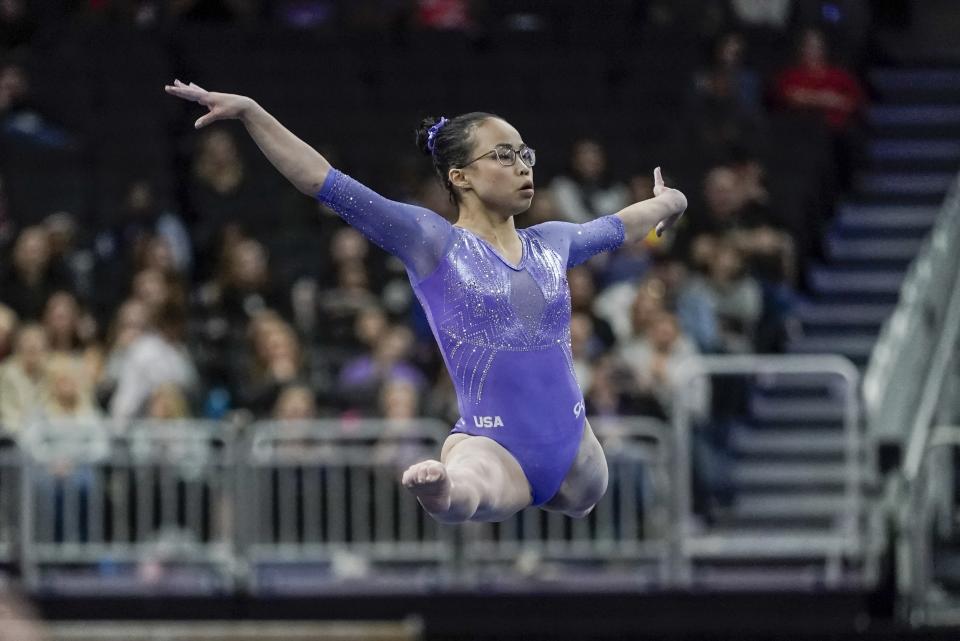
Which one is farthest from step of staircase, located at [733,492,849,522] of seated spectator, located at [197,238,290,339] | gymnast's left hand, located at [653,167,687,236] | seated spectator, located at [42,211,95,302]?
gymnast's left hand, located at [653,167,687,236]

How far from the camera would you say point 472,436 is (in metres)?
6.02

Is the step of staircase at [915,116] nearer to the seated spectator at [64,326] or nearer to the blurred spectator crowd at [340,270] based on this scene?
the blurred spectator crowd at [340,270]

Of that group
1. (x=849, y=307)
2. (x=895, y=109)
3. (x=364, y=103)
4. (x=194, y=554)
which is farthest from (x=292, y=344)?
(x=895, y=109)

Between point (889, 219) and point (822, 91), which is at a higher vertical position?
point (822, 91)

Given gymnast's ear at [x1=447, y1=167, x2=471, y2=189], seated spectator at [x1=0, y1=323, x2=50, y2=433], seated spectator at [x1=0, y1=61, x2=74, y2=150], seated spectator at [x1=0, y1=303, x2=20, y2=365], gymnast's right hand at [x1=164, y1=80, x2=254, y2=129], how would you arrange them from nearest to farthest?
1. gymnast's right hand at [x1=164, y1=80, x2=254, y2=129]
2. gymnast's ear at [x1=447, y1=167, x2=471, y2=189]
3. seated spectator at [x1=0, y1=323, x2=50, y2=433]
4. seated spectator at [x1=0, y1=303, x2=20, y2=365]
5. seated spectator at [x1=0, y1=61, x2=74, y2=150]

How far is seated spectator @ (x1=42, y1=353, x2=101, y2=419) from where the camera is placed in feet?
32.0

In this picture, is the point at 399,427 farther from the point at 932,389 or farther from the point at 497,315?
the point at 497,315

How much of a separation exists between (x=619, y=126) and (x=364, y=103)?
1563 millimetres

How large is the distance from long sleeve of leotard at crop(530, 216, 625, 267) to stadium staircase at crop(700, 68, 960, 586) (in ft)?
12.8

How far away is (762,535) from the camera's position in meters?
10.1

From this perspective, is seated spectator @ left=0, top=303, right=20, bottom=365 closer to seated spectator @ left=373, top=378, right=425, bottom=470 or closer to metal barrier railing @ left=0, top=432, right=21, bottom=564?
metal barrier railing @ left=0, top=432, right=21, bottom=564

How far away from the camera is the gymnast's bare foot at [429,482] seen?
17.4 ft

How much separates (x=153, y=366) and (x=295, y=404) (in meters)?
0.86

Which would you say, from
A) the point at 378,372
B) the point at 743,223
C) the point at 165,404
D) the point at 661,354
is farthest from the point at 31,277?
the point at 743,223
